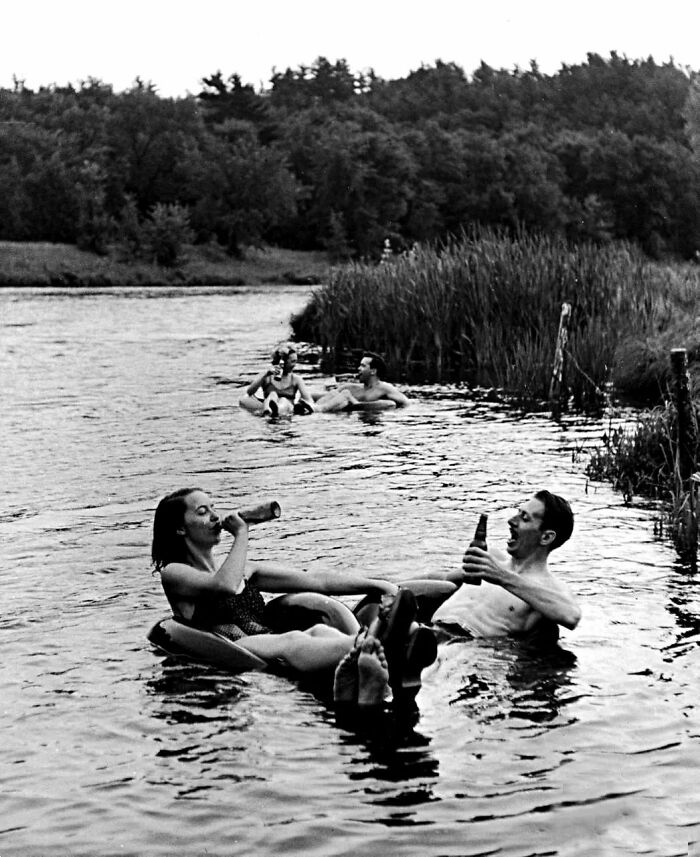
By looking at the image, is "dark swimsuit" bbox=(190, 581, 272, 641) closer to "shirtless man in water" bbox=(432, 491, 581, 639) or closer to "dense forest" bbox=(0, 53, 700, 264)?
"shirtless man in water" bbox=(432, 491, 581, 639)

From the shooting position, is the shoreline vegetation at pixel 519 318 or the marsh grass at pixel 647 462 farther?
the shoreline vegetation at pixel 519 318

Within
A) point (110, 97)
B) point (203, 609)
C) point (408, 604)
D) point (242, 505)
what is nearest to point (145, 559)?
point (242, 505)

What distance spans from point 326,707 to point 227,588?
3.13ft

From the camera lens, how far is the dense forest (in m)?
87.3

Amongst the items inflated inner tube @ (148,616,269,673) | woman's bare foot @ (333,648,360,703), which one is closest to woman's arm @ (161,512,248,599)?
inflated inner tube @ (148,616,269,673)

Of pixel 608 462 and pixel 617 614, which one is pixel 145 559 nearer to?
pixel 617 614

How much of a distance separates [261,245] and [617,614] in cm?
8294

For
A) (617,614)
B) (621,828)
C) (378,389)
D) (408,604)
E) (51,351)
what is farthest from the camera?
(51,351)

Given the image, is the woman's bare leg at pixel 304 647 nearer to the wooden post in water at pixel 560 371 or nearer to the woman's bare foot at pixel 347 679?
the woman's bare foot at pixel 347 679

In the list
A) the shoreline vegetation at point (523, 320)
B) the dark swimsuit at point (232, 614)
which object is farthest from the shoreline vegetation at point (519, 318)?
the dark swimsuit at point (232, 614)

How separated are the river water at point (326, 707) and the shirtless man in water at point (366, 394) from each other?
4.04 m

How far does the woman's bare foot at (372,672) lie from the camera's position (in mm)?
6594

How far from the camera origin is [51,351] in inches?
1277

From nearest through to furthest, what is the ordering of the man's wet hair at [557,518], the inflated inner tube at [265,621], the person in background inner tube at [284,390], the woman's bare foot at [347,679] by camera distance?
the woman's bare foot at [347,679] → the inflated inner tube at [265,621] → the man's wet hair at [557,518] → the person in background inner tube at [284,390]
